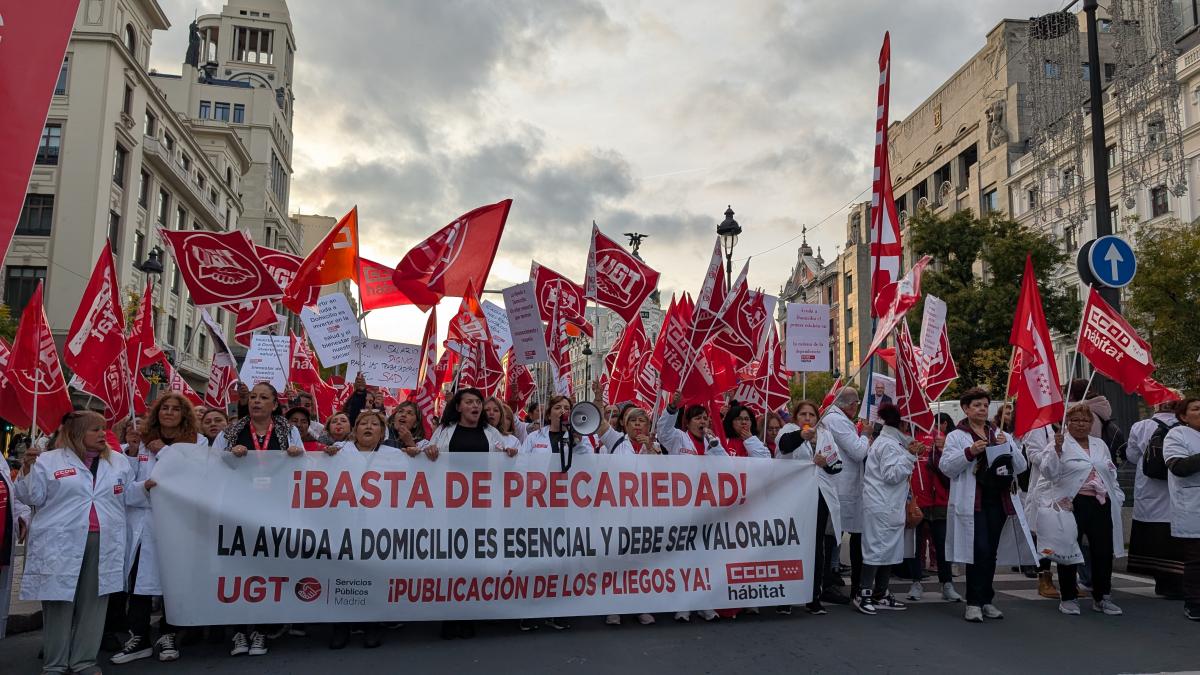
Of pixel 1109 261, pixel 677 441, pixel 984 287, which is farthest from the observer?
pixel 984 287

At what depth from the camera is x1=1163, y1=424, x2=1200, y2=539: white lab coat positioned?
7.44 metres

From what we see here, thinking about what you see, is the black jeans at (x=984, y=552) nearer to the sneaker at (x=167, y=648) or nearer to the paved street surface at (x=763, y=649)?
the paved street surface at (x=763, y=649)

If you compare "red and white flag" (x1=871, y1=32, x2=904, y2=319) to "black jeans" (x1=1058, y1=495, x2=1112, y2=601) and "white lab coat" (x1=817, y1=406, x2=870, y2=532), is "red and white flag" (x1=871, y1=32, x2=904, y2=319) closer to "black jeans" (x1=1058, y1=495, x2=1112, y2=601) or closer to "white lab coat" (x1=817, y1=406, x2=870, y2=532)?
"white lab coat" (x1=817, y1=406, x2=870, y2=532)

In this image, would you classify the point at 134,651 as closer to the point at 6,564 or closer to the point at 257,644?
the point at 257,644

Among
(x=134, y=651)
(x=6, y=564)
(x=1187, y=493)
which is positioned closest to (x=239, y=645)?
(x=134, y=651)

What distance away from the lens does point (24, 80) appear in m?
3.49

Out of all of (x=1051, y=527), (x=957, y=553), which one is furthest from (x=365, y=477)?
(x=1051, y=527)

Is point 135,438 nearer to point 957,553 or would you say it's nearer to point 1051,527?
point 957,553

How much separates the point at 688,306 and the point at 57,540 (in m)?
9.33

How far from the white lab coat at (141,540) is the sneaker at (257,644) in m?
0.68

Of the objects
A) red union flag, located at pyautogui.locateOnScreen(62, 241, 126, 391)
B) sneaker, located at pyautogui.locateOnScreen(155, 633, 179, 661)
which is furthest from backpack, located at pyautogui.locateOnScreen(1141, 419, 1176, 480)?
red union flag, located at pyautogui.locateOnScreen(62, 241, 126, 391)

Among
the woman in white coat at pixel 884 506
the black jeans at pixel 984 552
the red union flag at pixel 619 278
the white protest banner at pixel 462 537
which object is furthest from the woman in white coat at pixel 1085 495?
the red union flag at pixel 619 278

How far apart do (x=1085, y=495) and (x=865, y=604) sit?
7.10ft

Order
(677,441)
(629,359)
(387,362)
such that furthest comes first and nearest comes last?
(629,359), (387,362), (677,441)
